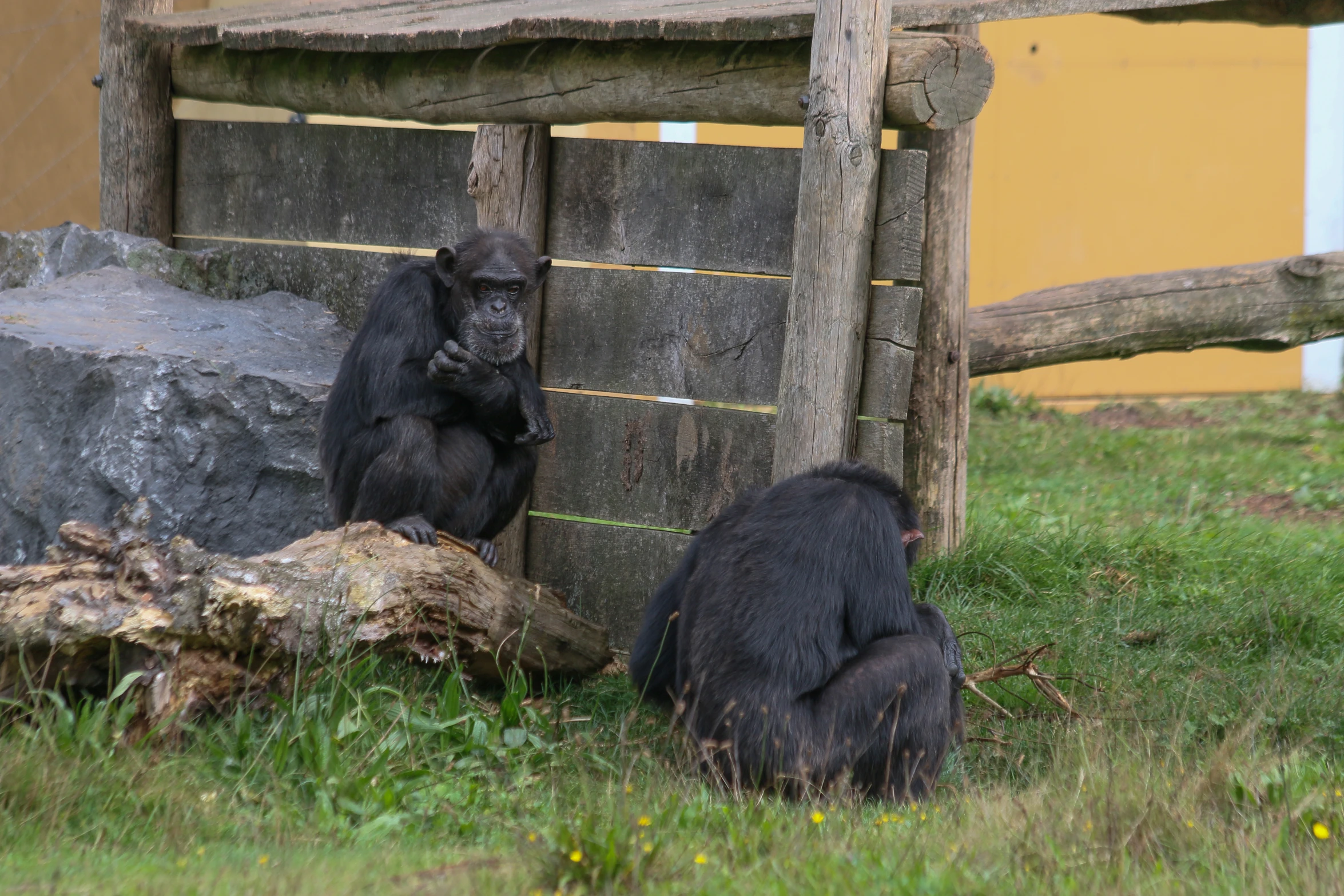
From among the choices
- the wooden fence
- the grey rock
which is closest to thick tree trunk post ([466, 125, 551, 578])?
the wooden fence

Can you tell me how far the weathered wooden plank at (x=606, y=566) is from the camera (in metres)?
5.34

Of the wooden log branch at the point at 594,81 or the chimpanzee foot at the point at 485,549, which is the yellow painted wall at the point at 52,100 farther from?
the chimpanzee foot at the point at 485,549

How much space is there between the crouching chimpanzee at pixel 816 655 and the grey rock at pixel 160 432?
2395mm

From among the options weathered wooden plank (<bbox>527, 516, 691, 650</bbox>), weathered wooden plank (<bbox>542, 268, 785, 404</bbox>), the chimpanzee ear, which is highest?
the chimpanzee ear

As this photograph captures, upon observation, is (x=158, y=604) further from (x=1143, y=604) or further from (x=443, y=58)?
(x=1143, y=604)

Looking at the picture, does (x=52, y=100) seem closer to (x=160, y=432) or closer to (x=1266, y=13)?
(x=160, y=432)

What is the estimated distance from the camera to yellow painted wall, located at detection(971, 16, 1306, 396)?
10758 mm

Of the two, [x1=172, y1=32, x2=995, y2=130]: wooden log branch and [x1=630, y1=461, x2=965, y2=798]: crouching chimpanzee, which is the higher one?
[x1=172, y1=32, x2=995, y2=130]: wooden log branch

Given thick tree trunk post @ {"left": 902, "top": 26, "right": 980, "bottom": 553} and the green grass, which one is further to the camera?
thick tree trunk post @ {"left": 902, "top": 26, "right": 980, "bottom": 553}

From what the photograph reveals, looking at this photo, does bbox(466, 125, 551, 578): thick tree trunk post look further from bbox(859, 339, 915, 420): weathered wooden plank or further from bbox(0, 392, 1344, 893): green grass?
bbox(0, 392, 1344, 893): green grass

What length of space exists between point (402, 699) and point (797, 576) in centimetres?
122

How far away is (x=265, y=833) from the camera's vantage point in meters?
3.20

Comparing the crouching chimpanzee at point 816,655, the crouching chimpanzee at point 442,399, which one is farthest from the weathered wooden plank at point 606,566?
the crouching chimpanzee at point 816,655

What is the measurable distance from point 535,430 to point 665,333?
0.67 metres
